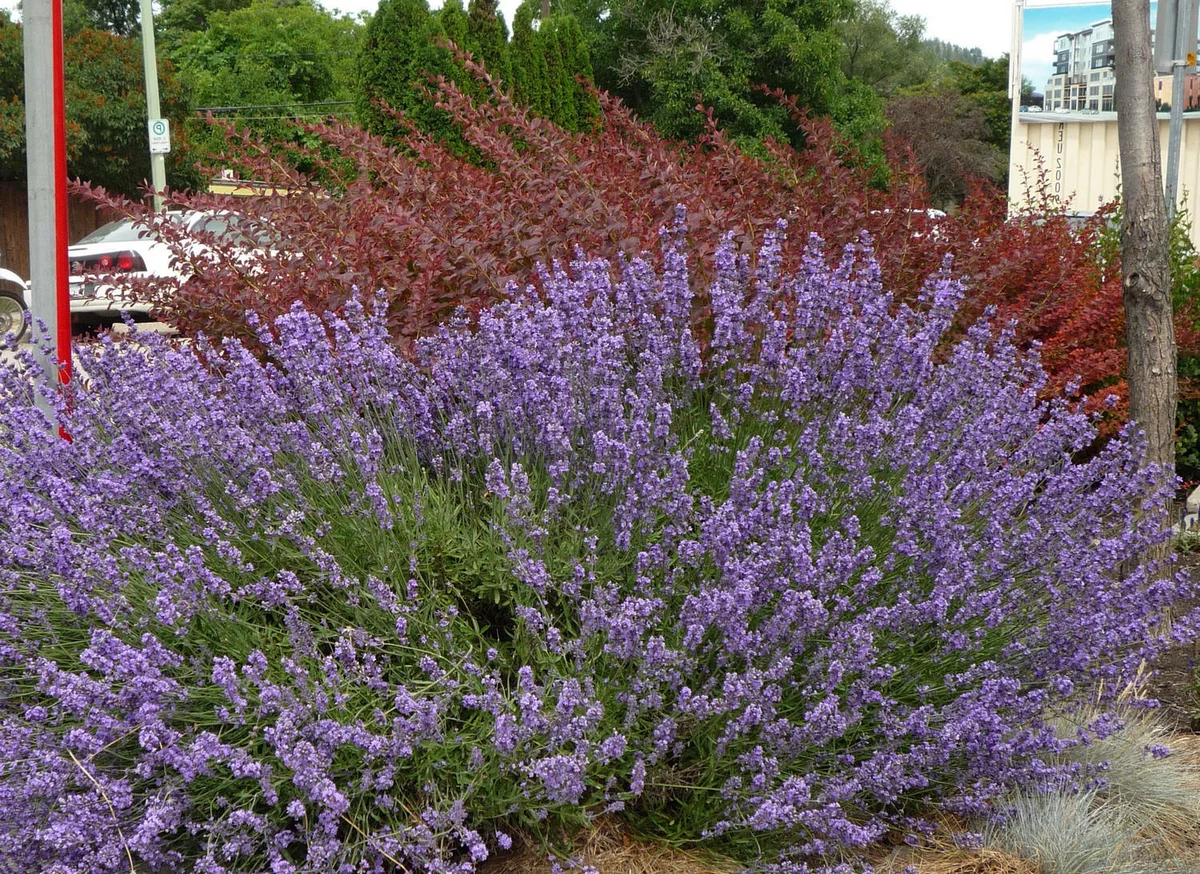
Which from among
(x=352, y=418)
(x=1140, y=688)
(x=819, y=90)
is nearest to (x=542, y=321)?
(x=352, y=418)

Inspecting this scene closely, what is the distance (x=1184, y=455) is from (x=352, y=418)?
5.24 metres

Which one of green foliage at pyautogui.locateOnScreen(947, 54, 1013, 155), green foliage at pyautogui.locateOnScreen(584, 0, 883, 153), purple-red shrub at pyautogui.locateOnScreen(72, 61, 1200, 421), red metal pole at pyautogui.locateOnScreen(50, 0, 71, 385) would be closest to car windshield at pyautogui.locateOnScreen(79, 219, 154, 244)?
green foliage at pyautogui.locateOnScreen(584, 0, 883, 153)

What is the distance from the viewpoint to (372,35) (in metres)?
18.3

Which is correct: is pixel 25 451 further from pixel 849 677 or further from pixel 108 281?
pixel 849 677

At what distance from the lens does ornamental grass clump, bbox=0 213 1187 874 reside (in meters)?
2.39

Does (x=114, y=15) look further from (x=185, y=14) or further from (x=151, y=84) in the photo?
(x=151, y=84)

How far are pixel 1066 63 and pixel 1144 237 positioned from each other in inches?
478

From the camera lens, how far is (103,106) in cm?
2641

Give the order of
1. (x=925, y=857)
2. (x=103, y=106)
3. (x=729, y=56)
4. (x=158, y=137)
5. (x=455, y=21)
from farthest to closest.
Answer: (x=729, y=56)
(x=103, y=106)
(x=158, y=137)
(x=455, y=21)
(x=925, y=857)

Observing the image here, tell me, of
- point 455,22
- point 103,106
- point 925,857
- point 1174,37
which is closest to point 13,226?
point 103,106

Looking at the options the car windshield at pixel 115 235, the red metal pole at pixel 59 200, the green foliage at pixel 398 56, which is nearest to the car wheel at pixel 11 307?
the car windshield at pixel 115 235

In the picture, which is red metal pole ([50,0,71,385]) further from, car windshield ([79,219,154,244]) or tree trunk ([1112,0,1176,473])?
car windshield ([79,219,154,244])

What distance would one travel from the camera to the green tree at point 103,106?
25.9m

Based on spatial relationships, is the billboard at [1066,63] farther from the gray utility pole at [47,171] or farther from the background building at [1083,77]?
the gray utility pole at [47,171]
